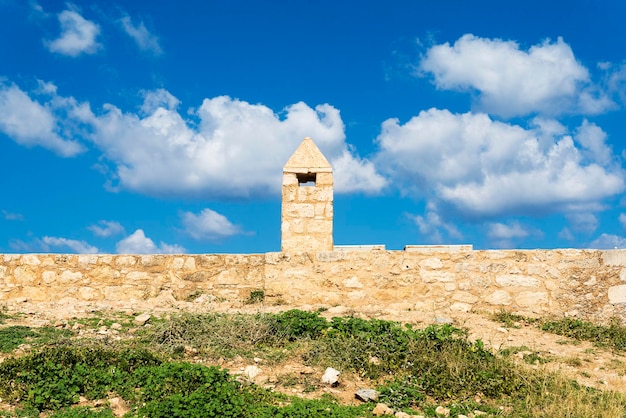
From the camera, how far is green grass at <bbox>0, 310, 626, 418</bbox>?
5254 mm

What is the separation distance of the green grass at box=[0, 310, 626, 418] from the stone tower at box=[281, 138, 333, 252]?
9.24ft

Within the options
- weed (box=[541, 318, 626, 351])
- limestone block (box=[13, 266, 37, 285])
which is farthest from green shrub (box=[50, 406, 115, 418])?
weed (box=[541, 318, 626, 351])

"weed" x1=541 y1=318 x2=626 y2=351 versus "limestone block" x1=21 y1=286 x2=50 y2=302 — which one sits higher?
"limestone block" x1=21 y1=286 x2=50 y2=302

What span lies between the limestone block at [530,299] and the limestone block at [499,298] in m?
0.15

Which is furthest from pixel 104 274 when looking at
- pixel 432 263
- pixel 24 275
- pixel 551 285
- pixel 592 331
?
pixel 592 331

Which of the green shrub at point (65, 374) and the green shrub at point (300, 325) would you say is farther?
the green shrub at point (300, 325)

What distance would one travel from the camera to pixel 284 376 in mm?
6156

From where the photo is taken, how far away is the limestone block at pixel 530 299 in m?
9.62

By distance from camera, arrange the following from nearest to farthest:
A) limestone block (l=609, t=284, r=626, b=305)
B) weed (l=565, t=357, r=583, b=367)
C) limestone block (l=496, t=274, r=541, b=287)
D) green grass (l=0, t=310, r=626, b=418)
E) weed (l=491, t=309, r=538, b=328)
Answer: green grass (l=0, t=310, r=626, b=418)
weed (l=565, t=357, r=583, b=367)
weed (l=491, t=309, r=538, b=328)
limestone block (l=609, t=284, r=626, b=305)
limestone block (l=496, t=274, r=541, b=287)

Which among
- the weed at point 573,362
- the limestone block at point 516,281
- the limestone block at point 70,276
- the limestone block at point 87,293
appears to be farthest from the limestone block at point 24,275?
the weed at point 573,362

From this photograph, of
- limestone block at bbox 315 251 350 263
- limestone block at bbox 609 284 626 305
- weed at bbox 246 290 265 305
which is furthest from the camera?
weed at bbox 246 290 265 305

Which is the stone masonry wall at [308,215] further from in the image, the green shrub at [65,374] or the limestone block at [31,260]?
the limestone block at [31,260]

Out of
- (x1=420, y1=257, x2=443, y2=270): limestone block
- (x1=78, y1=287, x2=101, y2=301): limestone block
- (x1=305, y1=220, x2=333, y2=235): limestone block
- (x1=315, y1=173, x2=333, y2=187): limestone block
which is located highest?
(x1=315, y1=173, x2=333, y2=187): limestone block

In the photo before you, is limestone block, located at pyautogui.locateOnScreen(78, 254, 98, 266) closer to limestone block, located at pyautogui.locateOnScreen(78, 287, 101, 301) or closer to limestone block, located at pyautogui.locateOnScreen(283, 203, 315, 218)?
limestone block, located at pyautogui.locateOnScreen(78, 287, 101, 301)
